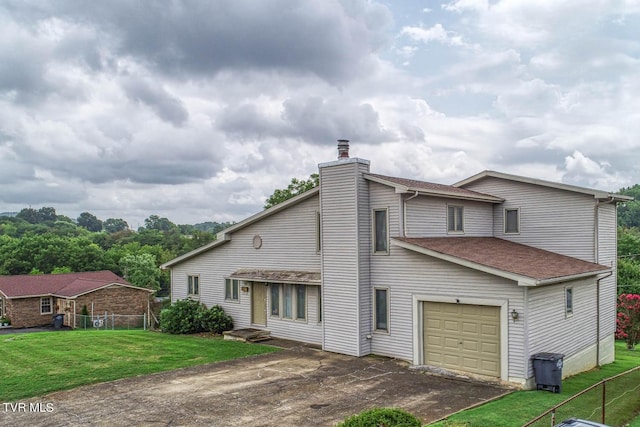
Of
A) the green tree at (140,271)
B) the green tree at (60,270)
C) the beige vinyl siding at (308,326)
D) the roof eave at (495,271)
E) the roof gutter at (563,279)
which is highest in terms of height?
the roof eave at (495,271)

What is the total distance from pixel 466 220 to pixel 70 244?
187 ft

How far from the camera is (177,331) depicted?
2112 centimetres

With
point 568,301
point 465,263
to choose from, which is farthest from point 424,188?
point 568,301

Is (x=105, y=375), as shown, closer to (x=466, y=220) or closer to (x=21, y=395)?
(x=21, y=395)

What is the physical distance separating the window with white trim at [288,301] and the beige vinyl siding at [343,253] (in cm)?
177

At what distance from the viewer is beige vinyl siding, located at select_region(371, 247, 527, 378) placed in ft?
42.0

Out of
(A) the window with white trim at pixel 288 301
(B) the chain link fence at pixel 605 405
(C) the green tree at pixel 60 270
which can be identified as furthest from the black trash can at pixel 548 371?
(C) the green tree at pixel 60 270

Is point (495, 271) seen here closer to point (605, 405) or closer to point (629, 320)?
point (605, 405)

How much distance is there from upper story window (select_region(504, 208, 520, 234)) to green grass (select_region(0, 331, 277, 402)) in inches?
415

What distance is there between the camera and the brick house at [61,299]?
35.6 meters

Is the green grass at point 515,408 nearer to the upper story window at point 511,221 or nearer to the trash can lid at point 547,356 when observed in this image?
the trash can lid at point 547,356

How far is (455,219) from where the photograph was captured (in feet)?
59.1

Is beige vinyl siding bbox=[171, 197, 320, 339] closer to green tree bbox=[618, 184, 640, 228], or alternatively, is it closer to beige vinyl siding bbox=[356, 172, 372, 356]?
beige vinyl siding bbox=[356, 172, 372, 356]

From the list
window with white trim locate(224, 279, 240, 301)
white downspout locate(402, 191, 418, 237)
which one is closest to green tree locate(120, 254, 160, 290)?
window with white trim locate(224, 279, 240, 301)
